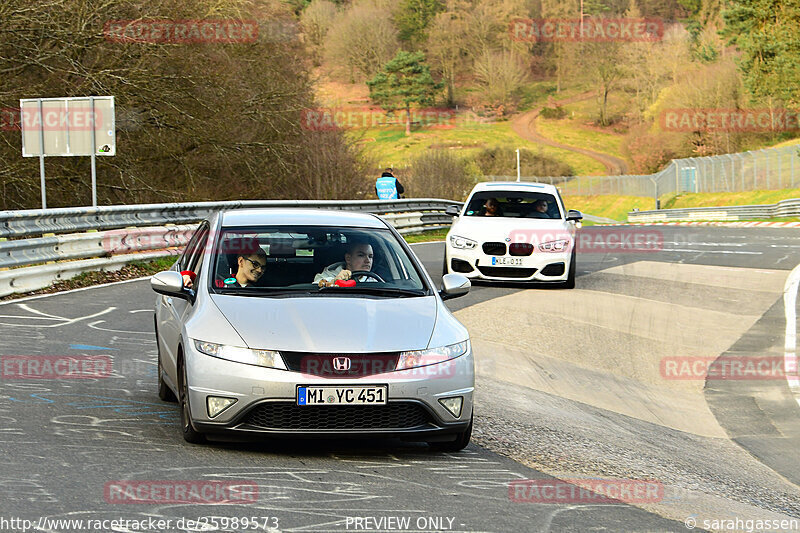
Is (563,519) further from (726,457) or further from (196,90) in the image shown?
(196,90)

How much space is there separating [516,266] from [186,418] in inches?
427

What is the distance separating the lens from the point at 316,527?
4.85m

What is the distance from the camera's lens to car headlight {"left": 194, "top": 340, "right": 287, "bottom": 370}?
A: 619 centimetres

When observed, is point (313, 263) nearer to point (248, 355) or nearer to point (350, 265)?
point (350, 265)

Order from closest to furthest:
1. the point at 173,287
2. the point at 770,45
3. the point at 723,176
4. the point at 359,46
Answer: the point at 173,287 → the point at 770,45 → the point at 723,176 → the point at 359,46

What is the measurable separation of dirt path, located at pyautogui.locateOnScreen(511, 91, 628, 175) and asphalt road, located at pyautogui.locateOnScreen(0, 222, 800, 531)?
415 feet

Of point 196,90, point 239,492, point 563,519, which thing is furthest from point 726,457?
point 196,90

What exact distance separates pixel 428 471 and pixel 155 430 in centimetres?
192

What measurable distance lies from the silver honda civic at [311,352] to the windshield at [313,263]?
0.01 metres

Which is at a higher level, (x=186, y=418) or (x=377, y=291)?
(x=377, y=291)

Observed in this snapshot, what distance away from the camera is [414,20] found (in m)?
197

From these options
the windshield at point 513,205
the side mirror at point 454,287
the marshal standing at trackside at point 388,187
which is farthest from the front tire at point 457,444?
the marshal standing at trackside at point 388,187

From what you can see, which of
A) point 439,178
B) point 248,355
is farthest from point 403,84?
point 248,355

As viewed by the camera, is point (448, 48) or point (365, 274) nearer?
point (365, 274)
